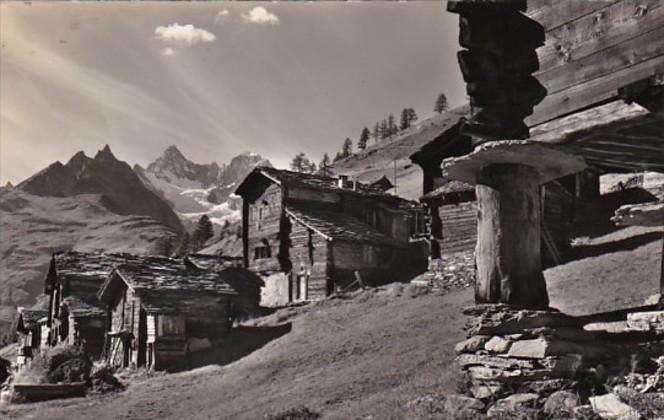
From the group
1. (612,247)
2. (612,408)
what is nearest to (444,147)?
(612,247)

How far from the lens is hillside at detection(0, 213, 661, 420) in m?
14.4

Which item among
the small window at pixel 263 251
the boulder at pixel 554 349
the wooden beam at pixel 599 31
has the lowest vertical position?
the boulder at pixel 554 349

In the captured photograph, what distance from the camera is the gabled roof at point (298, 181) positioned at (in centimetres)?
4281

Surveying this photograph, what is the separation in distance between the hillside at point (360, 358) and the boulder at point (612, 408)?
8.20 ft

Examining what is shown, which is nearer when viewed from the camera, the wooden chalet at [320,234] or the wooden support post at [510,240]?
the wooden support post at [510,240]

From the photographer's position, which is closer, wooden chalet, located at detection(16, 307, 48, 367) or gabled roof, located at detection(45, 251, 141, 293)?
gabled roof, located at detection(45, 251, 141, 293)

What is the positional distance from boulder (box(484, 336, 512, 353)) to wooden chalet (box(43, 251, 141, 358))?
30577 millimetres

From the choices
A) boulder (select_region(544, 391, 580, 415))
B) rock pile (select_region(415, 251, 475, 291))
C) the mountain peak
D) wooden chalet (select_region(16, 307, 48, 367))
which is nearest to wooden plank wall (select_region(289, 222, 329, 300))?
A: rock pile (select_region(415, 251, 475, 291))

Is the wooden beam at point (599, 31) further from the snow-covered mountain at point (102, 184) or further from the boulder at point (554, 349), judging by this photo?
the snow-covered mountain at point (102, 184)

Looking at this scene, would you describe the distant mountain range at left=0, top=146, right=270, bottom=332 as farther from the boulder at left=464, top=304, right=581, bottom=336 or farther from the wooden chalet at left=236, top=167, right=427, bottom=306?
the boulder at left=464, top=304, right=581, bottom=336

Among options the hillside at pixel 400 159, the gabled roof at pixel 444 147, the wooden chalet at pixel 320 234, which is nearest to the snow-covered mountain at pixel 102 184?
the hillside at pixel 400 159

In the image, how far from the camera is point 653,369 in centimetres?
789

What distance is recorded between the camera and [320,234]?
129 feet

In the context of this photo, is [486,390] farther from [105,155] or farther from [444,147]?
[105,155]
